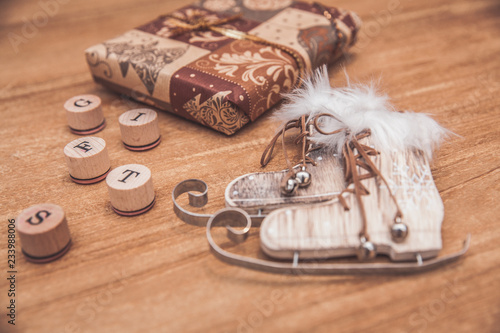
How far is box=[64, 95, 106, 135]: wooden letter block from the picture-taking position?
98 cm

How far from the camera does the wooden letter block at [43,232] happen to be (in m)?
0.69

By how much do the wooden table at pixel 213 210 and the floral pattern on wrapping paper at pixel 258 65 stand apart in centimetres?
11

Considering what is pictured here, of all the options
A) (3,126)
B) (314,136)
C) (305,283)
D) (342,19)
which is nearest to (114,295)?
(305,283)

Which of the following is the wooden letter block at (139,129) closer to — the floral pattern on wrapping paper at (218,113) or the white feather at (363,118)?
the floral pattern on wrapping paper at (218,113)

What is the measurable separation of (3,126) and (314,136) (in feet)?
2.29

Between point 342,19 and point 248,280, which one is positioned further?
point 342,19

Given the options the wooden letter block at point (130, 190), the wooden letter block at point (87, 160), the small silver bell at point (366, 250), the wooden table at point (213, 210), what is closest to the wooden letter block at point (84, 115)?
the wooden table at point (213, 210)

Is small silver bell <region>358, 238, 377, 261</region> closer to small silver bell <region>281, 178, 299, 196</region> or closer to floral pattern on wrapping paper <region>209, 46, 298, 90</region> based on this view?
small silver bell <region>281, 178, 299, 196</region>

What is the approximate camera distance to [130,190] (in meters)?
0.76

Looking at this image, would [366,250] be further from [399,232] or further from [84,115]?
[84,115]

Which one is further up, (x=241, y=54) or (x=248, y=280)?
(x=241, y=54)

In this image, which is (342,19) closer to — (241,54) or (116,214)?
(241,54)

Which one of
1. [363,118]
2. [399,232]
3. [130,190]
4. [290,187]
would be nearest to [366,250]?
[399,232]

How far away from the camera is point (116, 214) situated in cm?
81
